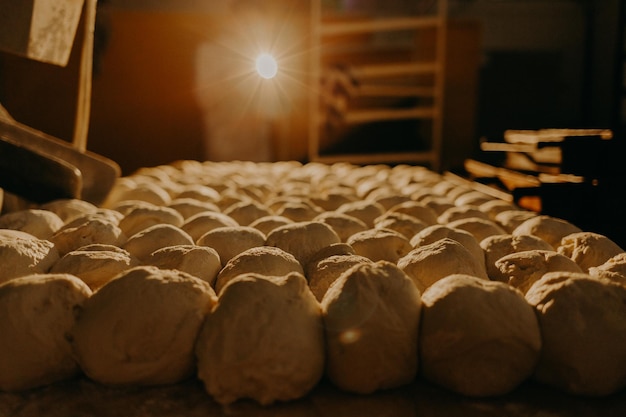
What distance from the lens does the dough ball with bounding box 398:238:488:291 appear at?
4.75ft

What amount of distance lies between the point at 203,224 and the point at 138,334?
89cm

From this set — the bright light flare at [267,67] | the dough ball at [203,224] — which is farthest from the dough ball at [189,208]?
the bright light flare at [267,67]

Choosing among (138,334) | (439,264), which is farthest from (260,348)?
(439,264)

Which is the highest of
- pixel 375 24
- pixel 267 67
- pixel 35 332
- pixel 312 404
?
pixel 375 24

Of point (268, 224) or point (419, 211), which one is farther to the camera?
point (419, 211)

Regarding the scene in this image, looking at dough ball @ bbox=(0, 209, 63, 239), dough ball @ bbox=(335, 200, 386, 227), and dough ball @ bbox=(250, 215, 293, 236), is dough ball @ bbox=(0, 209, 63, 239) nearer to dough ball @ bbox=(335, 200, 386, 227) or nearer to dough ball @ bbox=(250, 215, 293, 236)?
dough ball @ bbox=(250, 215, 293, 236)

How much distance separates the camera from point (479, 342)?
111 centimetres

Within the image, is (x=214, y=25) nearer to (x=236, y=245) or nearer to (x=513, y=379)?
(x=236, y=245)

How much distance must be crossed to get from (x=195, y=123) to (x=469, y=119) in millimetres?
3337

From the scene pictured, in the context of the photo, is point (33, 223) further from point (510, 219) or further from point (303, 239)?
point (510, 219)

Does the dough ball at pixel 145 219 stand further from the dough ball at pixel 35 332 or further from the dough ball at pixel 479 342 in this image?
the dough ball at pixel 479 342

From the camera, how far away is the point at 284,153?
22.9 feet

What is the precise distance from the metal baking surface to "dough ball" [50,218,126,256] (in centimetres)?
68

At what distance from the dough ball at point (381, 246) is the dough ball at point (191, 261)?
0.44 meters
